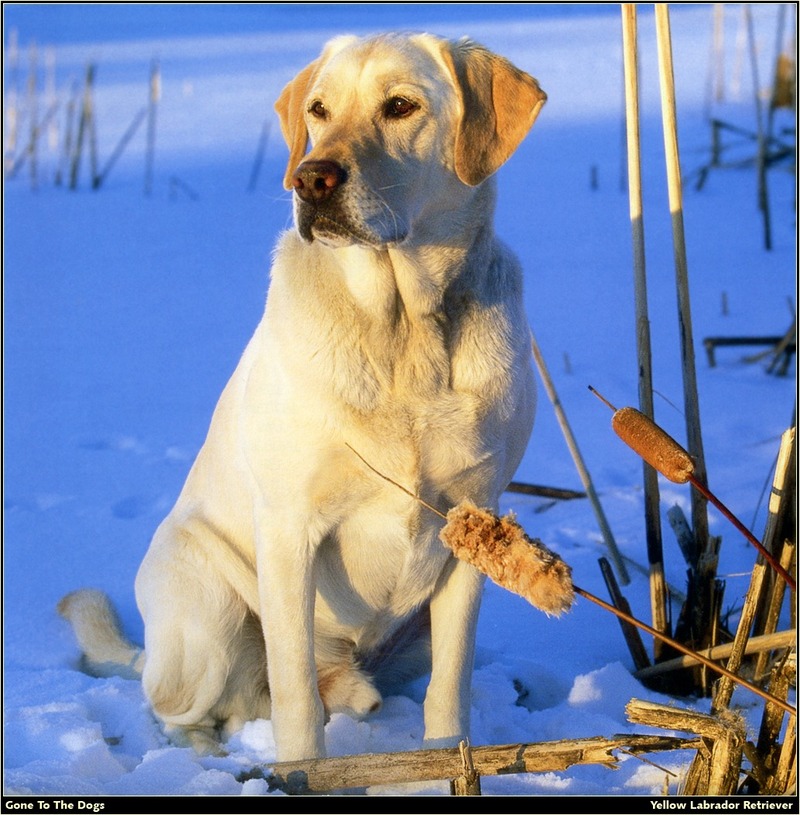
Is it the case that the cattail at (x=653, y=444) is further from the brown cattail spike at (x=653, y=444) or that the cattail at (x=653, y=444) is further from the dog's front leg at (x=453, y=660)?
the dog's front leg at (x=453, y=660)

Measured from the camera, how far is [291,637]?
8.21 feet

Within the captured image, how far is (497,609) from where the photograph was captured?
11.6 ft

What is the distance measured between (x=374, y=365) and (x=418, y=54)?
27.4 inches

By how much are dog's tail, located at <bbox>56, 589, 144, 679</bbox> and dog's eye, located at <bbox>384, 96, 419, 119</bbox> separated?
1.61 metres

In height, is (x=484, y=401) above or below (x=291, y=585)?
above

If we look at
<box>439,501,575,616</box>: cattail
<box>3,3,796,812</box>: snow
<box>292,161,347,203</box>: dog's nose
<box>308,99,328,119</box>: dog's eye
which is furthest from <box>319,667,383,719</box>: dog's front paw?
<box>308,99,328,119</box>: dog's eye

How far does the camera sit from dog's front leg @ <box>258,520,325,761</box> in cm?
247

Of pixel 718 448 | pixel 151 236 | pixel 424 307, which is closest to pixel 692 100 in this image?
pixel 151 236

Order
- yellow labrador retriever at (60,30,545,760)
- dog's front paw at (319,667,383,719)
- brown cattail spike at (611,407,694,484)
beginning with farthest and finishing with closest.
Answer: dog's front paw at (319,667,383,719) → yellow labrador retriever at (60,30,545,760) → brown cattail spike at (611,407,694,484)

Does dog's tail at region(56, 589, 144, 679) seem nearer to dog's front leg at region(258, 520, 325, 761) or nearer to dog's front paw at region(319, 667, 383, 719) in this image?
dog's front paw at region(319, 667, 383, 719)

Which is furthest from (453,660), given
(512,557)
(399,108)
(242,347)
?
(242,347)

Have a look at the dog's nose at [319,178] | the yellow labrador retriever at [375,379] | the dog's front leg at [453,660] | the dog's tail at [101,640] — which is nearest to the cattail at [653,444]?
the yellow labrador retriever at [375,379]

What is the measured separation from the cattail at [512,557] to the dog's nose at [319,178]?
0.79 meters

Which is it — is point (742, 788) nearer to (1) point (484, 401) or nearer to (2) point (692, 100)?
(1) point (484, 401)
